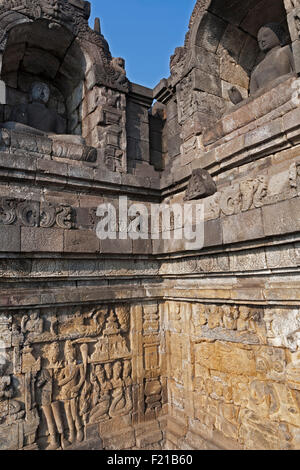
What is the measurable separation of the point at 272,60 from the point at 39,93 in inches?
167

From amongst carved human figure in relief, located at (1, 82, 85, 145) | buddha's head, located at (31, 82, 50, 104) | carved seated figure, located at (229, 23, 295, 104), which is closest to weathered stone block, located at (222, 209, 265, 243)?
carved seated figure, located at (229, 23, 295, 104)

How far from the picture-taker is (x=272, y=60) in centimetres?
486

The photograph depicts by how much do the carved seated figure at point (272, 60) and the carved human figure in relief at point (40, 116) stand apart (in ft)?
10.2

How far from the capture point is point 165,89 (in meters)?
6.43

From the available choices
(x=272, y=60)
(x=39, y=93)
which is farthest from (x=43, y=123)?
(x=272, y=60)

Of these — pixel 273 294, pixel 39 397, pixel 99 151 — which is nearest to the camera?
pixel 273 294

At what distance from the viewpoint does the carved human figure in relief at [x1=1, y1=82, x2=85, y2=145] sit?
233 inches

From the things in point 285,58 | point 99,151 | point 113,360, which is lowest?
point 113,360

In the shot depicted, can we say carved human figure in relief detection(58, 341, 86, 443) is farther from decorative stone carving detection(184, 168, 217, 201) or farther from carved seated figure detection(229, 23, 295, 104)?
carved seated figure detection(229, 23, 295, 104)

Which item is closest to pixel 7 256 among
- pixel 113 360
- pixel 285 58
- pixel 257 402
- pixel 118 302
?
pixel 118 302

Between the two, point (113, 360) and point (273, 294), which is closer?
point (273, 294)
